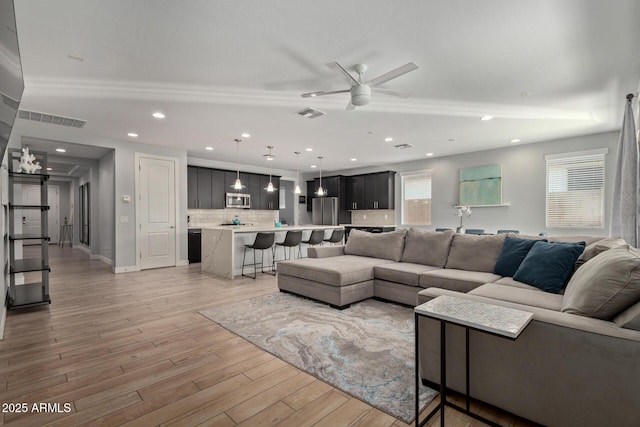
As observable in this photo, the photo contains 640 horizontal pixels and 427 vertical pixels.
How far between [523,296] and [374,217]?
709 cm

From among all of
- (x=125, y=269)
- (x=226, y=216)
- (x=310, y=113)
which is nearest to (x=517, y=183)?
(x=310, y=113)

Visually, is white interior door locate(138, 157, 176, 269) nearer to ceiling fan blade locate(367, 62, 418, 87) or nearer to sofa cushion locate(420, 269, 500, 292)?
ceiling fan blade locate(367, 62, 418, 87)

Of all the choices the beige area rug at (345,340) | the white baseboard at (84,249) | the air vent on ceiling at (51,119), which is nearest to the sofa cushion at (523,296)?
the beige area rug at (345,340)

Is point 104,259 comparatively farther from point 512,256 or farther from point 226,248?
point 512,256

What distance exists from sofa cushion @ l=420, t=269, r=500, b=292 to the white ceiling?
7.17 ft

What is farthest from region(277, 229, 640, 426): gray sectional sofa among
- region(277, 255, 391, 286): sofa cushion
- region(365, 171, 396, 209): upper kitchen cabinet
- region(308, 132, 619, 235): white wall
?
region(365, 171, 396, 209): upper kitchen cabinet

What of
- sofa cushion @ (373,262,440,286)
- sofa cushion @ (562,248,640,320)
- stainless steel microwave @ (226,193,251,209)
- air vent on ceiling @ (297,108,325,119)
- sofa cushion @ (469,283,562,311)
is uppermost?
air vent on ceiling @ (297,108,325,119)

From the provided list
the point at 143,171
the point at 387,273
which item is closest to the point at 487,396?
the point at 387,273

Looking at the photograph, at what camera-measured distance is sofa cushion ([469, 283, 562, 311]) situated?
2084 millimetres

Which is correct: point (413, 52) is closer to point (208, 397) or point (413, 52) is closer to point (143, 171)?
point (208, 397)

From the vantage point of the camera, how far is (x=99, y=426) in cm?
160

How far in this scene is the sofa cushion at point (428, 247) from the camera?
385 centimetres

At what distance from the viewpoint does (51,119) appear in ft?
14.6

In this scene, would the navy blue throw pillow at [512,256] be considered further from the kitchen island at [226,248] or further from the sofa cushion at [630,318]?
the kitchen island at [226,248]
